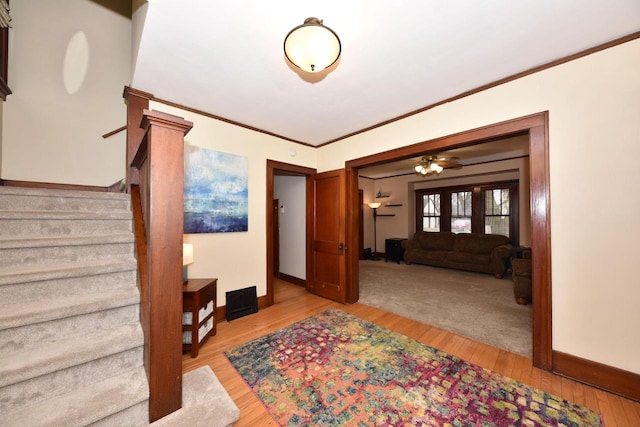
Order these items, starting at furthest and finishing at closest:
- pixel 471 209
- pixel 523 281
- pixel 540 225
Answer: pixel 471 209 → pixel 523 281 → pixel 540 225

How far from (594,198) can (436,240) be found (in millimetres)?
4623

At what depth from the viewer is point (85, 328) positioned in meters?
1.28

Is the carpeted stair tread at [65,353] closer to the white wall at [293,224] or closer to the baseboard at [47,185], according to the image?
the baseboard at [47,185]

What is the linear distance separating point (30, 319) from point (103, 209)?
1193 millimetres

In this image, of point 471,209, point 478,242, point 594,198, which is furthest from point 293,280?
point 471,209

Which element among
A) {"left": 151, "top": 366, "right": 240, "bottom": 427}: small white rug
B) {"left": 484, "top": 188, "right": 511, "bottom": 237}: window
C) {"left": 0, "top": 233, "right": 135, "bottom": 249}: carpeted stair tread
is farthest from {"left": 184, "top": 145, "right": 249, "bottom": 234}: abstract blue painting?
{"left": 484, "top": 188, "right": 511, "bottom": 237}: window

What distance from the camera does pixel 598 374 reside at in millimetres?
1762

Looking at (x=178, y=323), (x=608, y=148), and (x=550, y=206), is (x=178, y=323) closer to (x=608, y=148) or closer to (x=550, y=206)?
(x=550, y=206)

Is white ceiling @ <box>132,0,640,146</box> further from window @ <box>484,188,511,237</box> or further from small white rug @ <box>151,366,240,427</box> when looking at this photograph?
window @ <box>484,188,511,237</box>

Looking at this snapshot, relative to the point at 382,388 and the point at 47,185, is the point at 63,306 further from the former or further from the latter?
the point at 47,185

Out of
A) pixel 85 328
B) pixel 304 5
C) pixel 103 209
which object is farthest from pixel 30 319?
pixel 304 5

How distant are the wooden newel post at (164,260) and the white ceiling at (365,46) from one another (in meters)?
0.95

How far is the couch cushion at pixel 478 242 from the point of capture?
534 cm

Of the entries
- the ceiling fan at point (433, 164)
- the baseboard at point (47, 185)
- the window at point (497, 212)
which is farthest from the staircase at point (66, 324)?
the window at point (497, 212)
